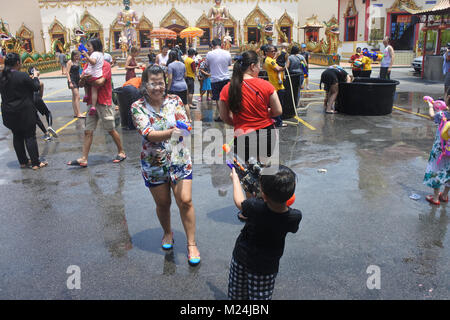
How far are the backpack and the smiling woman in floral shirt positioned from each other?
114 inches

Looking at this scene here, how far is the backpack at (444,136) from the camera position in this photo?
4.18 metres

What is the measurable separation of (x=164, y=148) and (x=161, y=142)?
59 mm

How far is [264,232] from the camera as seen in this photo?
234 cm

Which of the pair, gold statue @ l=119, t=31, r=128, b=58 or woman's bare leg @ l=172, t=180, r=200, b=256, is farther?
gold statue @ l=119, t=31, r=128, b=58

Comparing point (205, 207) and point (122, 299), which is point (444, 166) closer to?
point (205, 207)

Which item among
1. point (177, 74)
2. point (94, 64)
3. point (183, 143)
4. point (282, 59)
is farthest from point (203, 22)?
point (183, 143)

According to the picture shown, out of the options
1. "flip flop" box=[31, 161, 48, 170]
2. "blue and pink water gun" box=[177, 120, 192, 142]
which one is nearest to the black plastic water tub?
"flip flop" box=[31, 161, 48, 170]

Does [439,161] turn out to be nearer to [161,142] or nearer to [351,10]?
[161,142]

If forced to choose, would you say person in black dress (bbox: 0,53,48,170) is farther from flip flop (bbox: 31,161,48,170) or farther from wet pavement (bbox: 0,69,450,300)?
wet pavement (bbox: 0,69,450,300)

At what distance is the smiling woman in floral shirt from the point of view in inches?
127
